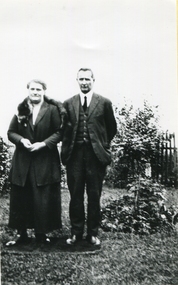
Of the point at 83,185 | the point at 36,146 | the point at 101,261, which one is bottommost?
the point at 101,261

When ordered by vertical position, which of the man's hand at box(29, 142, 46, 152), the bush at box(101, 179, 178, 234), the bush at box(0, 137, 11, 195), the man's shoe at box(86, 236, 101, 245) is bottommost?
the man's shoe at box(86, 236, 101, 245)

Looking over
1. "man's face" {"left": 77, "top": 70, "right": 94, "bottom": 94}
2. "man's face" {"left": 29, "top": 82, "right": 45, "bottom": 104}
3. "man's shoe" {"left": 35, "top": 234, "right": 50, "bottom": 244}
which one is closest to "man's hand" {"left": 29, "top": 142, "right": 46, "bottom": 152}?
"man's face" {"left": 29, "top": 82, "right": 45, "bottom": 104}

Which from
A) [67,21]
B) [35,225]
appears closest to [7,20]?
[67,21]

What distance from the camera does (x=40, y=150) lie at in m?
2.15

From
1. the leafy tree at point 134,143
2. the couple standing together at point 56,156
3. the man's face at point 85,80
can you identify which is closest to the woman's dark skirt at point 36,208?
the couple standing together at point 56,156

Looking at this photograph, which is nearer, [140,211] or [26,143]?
[26,143]

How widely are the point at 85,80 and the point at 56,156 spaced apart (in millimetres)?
463

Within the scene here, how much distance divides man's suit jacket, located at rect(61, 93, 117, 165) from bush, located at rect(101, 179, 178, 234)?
0.26m

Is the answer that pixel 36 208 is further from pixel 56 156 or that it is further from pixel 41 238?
pixel 56 156

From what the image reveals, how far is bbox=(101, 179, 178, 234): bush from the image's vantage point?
224 cm

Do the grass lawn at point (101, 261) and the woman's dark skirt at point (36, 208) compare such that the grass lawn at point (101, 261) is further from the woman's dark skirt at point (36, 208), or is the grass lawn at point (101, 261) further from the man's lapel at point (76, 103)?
the man's lapel at point (76, 103)

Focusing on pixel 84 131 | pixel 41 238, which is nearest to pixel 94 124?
pixel 84 131

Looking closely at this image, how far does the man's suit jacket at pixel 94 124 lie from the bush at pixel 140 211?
265mm

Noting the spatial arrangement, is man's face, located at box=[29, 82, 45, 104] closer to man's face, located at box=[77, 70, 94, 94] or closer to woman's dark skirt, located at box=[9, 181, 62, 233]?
man's face, located at box=[77, 70, 94, 94]
